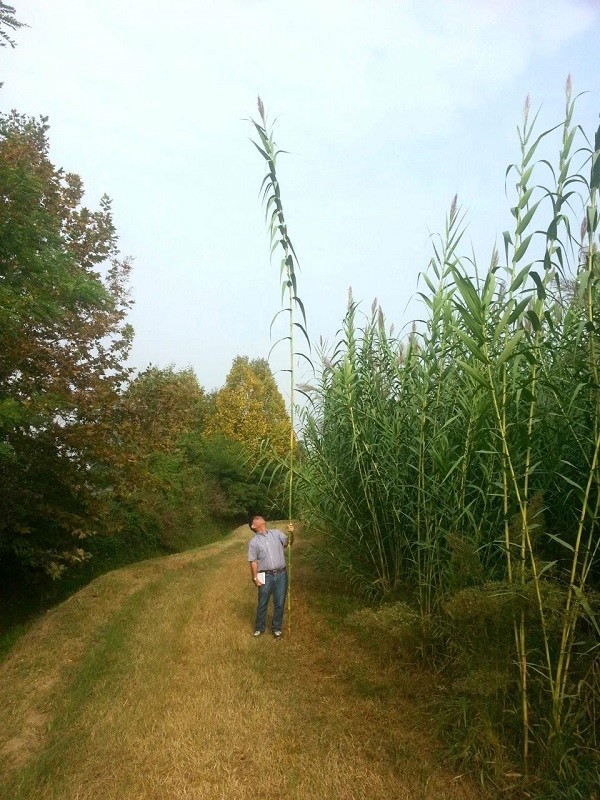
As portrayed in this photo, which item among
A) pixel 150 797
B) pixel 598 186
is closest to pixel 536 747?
pixel 150 797

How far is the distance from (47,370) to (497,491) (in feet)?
29.6

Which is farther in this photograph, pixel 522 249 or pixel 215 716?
pixel 215 716

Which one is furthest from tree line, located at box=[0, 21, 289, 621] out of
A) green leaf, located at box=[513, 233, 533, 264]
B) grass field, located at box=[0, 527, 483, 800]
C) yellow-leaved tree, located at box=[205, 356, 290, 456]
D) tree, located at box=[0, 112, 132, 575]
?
yellow-leaved tree, located at box=[205, 356, 290, 456]

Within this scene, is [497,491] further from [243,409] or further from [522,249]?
[243,409]

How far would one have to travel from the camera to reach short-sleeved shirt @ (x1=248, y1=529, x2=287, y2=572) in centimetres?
784

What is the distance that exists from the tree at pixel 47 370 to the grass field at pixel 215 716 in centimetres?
305

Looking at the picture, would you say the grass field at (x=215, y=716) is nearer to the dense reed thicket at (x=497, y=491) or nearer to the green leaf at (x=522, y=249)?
the dense reed thicket at (x=497, y=491)

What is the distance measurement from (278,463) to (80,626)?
474 cm

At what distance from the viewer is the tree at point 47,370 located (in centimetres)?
942

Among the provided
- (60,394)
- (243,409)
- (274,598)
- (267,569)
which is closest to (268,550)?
(267,569)

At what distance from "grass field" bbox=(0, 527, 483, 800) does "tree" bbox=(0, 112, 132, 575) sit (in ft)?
10.00

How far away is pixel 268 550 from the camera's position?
7.85 m

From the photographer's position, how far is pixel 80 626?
32.1 feet

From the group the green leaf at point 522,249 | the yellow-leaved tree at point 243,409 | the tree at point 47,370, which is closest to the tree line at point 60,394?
the tree at point 47,370
